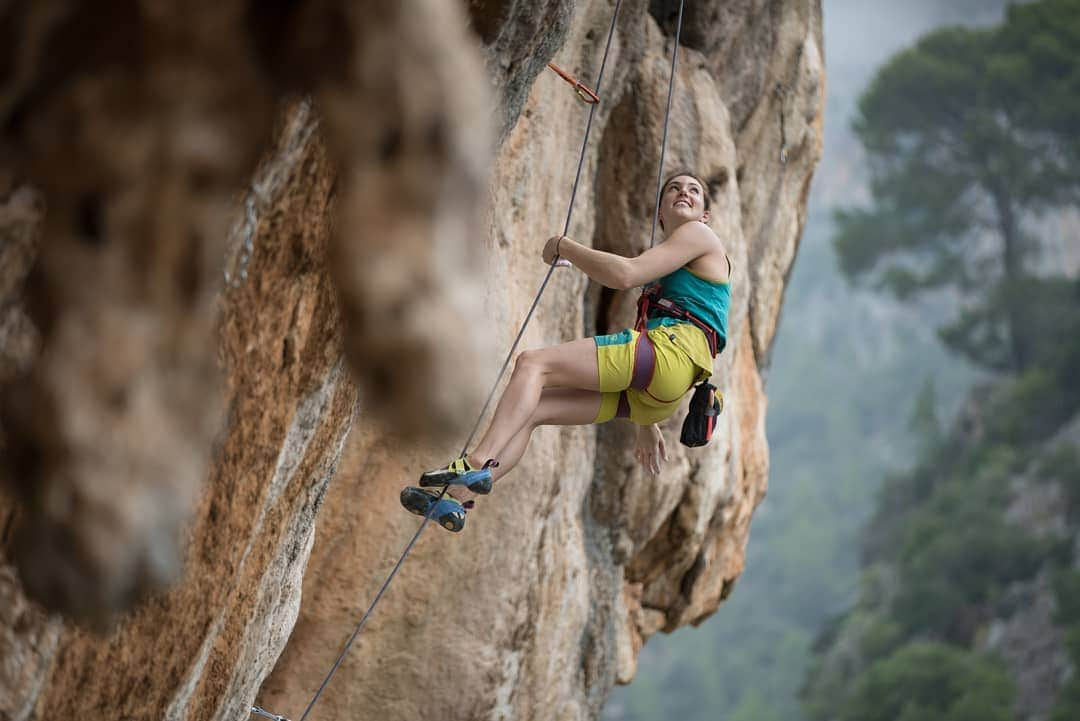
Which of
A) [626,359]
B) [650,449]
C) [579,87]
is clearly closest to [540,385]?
[626,359]

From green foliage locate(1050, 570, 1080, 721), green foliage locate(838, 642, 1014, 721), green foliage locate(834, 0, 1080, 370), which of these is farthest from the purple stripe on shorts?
green foliage locate(834, 0, 1080, 370)

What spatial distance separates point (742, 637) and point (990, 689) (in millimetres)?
25772

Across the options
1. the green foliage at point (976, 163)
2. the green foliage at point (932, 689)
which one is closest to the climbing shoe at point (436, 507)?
the green foliage at point (932, 689)

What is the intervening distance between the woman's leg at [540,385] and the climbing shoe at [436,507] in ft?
0.71

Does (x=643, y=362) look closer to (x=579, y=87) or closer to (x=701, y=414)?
(x=701, y=414)

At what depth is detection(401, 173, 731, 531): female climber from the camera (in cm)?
371

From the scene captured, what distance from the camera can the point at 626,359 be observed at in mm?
3895

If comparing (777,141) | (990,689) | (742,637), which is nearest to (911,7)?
(742,637)

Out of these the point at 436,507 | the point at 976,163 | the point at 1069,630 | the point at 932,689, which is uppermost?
the point at 976,163

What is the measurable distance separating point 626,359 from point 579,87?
1533 millimetres

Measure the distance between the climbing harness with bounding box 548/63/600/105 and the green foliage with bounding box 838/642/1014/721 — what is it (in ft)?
49.9

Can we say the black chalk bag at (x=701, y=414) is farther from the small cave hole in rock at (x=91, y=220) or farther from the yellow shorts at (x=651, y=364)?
the small cave hole in rock at (x=91, y=220)

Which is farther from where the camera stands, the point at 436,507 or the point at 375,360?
the point at 436,507

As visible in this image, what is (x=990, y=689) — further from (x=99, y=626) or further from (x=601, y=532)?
(x=99, y=626)
